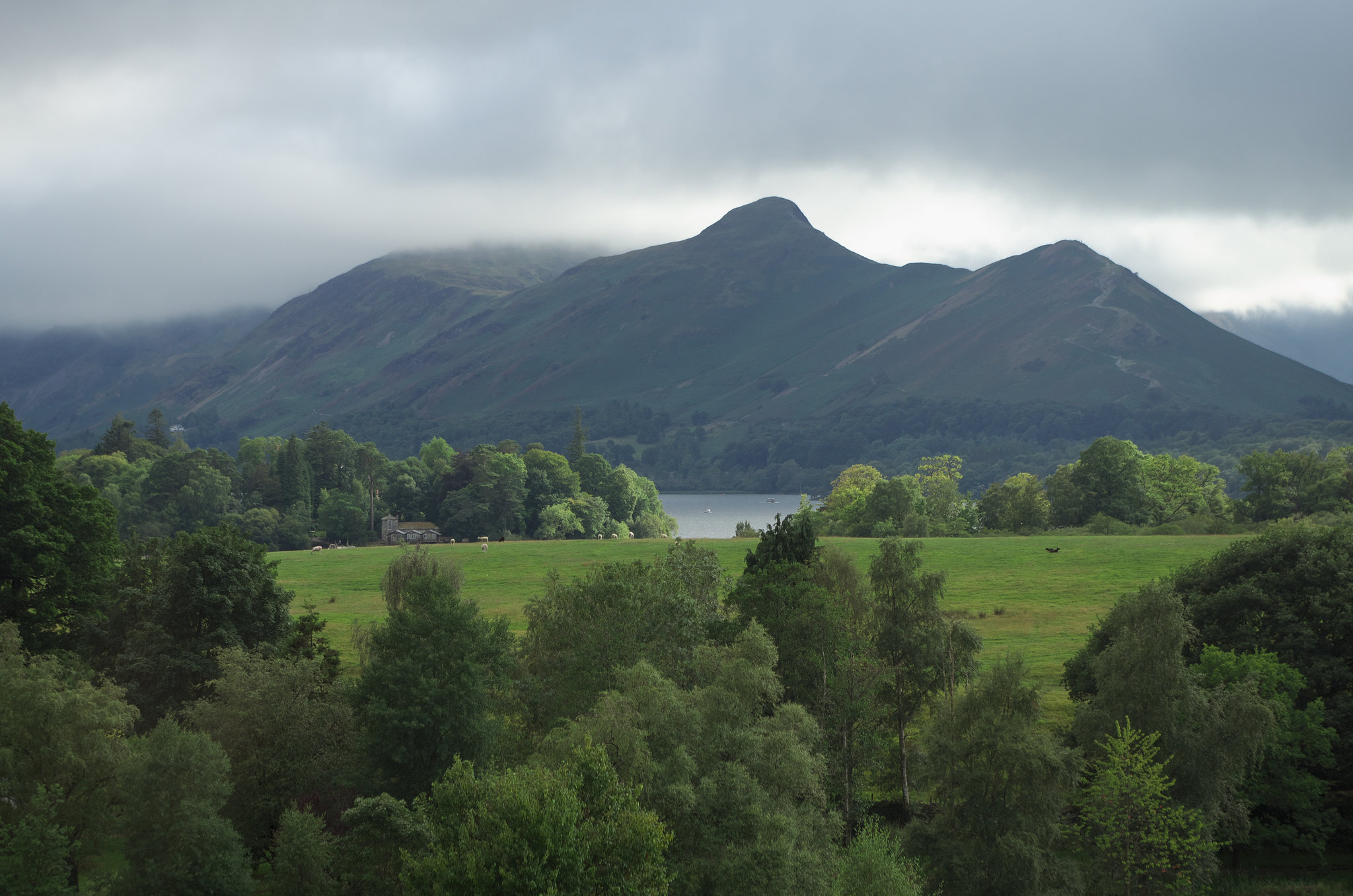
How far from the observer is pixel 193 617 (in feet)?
159

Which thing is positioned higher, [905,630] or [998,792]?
[905,630]

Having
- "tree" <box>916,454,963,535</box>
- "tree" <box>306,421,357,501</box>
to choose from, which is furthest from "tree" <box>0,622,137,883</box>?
"tree" <box>306,421,357,501</box>

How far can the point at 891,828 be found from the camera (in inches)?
1738

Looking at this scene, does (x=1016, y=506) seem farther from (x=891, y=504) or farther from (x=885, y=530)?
(x=885, y=530)

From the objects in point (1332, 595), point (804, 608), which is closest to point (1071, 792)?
point (804, 608)

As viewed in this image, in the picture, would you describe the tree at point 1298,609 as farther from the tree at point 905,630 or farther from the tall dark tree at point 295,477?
the tall dark tree at point 295,477

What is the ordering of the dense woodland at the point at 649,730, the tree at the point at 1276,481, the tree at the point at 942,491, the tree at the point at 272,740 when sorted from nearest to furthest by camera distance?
1. the dense woodland at the point at 649,730
2. the tree at the point at 272,740
3. the tree at the point at 1276,481
4. the tree at the point at 942,491

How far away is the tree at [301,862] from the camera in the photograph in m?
34.0

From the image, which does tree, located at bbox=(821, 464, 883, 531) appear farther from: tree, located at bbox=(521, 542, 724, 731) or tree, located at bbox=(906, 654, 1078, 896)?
tree, located at bbox=(906, 654, 1078, 896)

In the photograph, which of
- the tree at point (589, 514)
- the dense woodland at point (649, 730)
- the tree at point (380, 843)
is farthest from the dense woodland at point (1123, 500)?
the tree at point (380, 843)

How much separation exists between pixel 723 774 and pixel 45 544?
3621cm

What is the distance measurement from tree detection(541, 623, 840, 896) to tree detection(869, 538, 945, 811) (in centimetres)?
892

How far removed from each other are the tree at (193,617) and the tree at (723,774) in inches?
804

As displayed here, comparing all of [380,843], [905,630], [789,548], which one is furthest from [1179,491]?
[380,843]
